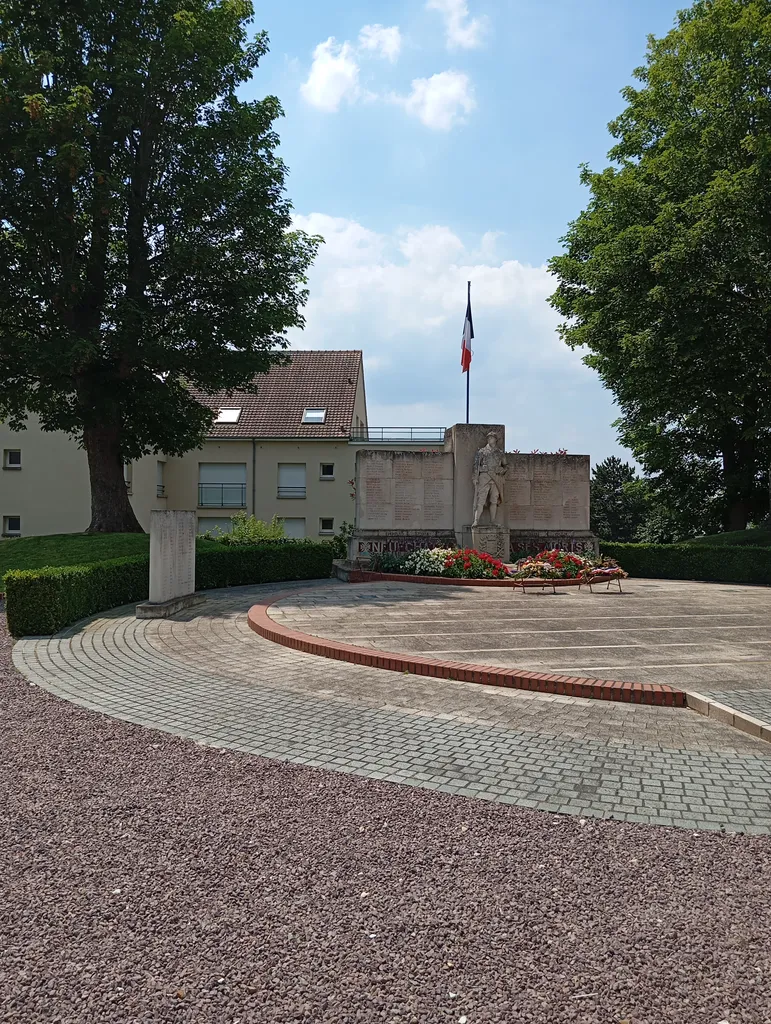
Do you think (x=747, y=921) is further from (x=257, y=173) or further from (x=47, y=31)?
(x=47, y=31)

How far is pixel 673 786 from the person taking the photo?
4.53 metres

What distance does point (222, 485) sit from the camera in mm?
35938

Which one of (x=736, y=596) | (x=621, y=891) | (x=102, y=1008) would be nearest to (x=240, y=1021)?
(x=102, y=1008)

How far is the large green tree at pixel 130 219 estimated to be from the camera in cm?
1702

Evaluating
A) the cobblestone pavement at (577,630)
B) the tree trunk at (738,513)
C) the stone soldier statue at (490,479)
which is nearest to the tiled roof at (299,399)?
the stone soldier statue at (490,479)

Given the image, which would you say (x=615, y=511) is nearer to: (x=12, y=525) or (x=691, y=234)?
(x=691, y=234)

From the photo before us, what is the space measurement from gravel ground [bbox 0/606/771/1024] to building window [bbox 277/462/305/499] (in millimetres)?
31281

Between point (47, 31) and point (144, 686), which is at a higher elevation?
point (47, 31)

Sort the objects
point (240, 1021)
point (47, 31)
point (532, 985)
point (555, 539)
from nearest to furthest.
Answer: point (240, 1021), point (532, 985), point (47, 31), point (555, 539)

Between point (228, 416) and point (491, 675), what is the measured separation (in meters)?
31.7

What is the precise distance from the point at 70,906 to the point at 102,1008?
0.76 metres

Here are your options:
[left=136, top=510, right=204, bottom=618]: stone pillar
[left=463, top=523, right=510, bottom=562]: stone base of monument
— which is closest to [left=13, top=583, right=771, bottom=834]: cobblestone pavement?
[left=136, top=510, right=204, bottom=618]: stone pillar

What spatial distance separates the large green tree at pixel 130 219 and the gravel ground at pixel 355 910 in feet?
49.2

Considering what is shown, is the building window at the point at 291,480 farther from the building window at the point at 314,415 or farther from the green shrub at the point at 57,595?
the green shrub at the point at 57,595
